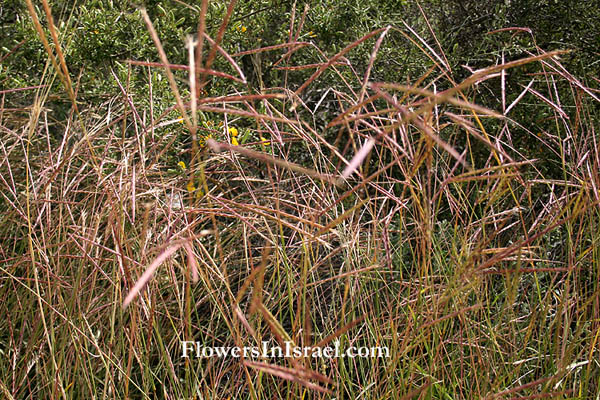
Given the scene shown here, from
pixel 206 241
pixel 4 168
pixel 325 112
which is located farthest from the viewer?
pixel 325 112

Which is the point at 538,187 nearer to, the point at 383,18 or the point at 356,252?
the point at 383,18

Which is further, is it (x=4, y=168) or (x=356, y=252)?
(x=4, y=168)

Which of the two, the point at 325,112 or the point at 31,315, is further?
the point at 325,112

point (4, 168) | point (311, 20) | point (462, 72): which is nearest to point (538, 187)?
point (462, 72)

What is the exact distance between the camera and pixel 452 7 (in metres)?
2.64

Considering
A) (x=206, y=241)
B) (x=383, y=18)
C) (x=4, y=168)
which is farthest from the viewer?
(x=383, y=18)

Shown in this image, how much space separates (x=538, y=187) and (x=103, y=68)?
1672 millimetres

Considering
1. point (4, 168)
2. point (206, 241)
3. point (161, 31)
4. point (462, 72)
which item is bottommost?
point (206, 241)

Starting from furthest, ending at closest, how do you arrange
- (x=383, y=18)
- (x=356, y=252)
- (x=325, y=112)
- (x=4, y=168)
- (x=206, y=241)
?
(x=325, y=112), (x=383, y=18), (x=206, y=241), (x=4, y=168), (x=356, y=252)

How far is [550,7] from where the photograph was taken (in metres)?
2.47

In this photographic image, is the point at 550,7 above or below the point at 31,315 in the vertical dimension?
above

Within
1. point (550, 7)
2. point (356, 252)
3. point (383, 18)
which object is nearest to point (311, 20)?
point (383, 18)

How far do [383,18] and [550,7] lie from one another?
65 cm

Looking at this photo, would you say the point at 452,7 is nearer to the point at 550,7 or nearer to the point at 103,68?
the point at 550,7
